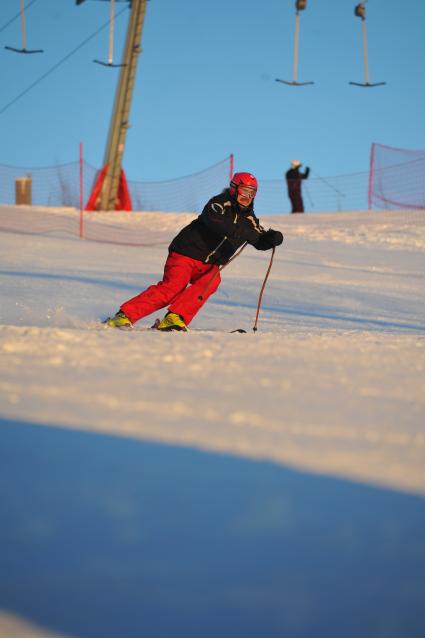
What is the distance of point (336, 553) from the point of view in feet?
6.93

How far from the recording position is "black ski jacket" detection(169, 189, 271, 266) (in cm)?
704

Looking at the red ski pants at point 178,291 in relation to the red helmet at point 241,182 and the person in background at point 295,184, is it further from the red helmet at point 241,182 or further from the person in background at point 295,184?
the person in background at point 295,184

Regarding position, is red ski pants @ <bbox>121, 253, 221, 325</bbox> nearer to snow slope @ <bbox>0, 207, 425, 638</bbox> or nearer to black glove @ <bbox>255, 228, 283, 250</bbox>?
black glove @ <bbox>255, 228, 283, 250</bbox>

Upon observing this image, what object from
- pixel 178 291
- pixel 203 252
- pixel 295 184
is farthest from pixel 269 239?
pixel 295 184

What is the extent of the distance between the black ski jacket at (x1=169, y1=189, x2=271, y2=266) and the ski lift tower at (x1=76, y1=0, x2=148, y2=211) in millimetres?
Result: 16499

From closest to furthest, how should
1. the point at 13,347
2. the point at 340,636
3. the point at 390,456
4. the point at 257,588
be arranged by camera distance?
the point at 340,636, the point at 257,588, the point at 390,456, the point at 13,347

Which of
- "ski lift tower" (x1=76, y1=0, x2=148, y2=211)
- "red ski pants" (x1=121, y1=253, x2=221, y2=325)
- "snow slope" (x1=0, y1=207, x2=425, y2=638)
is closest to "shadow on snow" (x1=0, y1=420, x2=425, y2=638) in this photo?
"snow slope" (x1=0, y1=207, x2=425, y2=638)

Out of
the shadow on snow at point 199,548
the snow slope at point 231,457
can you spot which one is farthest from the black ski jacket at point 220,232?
the shadow on snow at point 199,548

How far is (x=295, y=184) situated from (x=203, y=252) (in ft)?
54.7

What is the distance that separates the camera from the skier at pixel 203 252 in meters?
7.01

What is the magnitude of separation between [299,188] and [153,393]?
2087cm

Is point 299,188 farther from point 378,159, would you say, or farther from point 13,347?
point 13,347

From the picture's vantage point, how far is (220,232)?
7.03 m

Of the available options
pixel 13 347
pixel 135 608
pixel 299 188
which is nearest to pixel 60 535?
pixel 135 608
